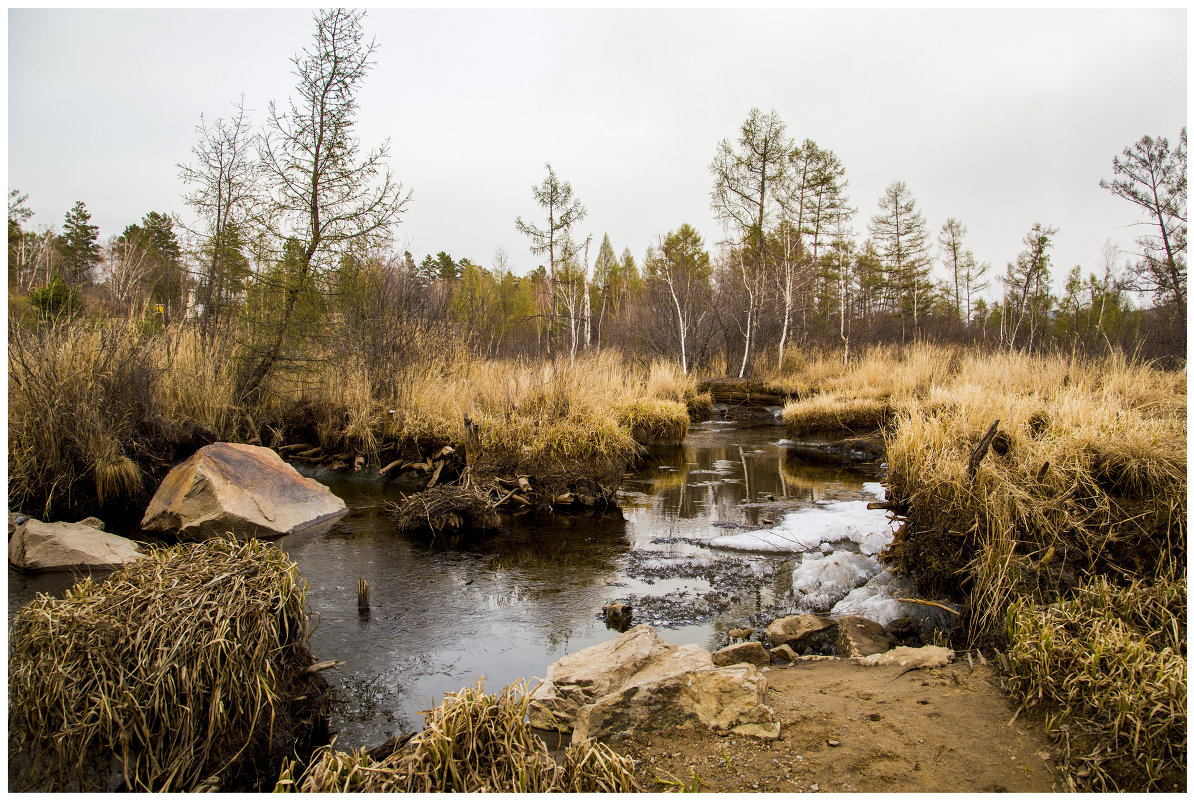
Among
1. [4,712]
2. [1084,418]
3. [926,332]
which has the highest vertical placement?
[926,332]

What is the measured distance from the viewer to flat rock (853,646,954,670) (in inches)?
123

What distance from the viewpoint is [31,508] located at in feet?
19.3

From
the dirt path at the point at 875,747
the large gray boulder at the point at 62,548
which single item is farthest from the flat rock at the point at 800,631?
the large gray boulder at the point at 62,548

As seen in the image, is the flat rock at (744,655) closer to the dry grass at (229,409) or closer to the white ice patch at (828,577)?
the white ice patch at (828,577)

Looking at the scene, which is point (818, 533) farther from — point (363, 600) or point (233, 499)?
point (233, 499)

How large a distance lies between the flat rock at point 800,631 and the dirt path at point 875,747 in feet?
3.02

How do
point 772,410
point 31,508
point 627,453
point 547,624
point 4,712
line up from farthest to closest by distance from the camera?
point 772,410 < point 627,453 < point 31,508 < point 547,624 < point 4,712

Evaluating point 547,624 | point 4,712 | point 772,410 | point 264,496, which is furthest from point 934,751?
point 772,410

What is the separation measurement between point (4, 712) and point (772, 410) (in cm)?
1714

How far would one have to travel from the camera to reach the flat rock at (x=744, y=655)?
337 cm

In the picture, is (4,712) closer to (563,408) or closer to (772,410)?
(563,408)

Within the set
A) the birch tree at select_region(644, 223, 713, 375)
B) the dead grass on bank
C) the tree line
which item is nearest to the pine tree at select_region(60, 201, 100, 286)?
the tree line

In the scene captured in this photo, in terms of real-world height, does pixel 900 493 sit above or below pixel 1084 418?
below

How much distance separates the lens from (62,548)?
182 inches
